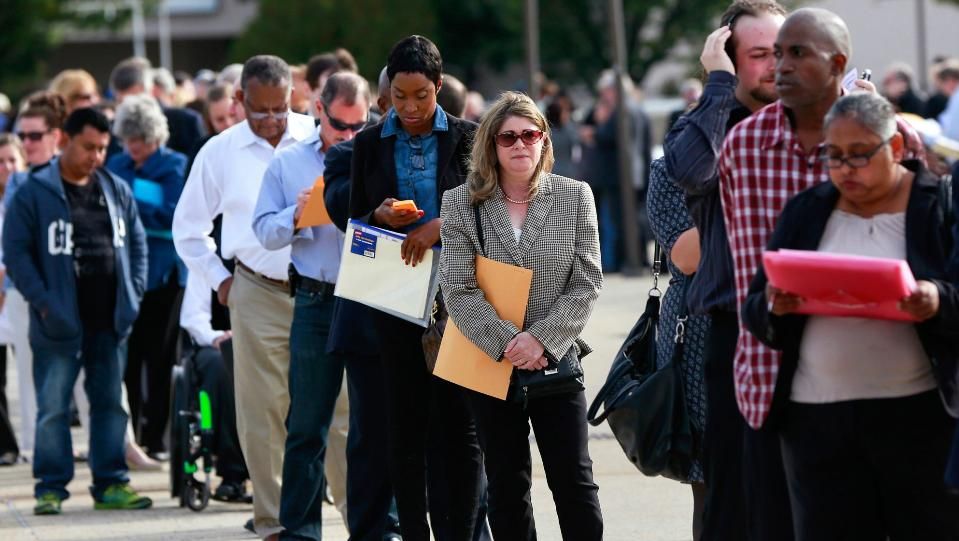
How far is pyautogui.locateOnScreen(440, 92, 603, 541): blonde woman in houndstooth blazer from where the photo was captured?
575cm

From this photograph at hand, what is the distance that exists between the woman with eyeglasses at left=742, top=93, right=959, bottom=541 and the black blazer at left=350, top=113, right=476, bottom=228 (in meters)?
2.08

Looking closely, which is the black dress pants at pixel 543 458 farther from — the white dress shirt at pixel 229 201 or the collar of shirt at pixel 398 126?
the white dress shirt at pixel 229 201

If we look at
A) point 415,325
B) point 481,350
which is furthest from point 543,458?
point 415,325

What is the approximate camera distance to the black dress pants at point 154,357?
10.2 m

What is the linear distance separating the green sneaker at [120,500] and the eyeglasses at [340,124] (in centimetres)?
262

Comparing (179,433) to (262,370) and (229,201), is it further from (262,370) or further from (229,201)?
(229,201)

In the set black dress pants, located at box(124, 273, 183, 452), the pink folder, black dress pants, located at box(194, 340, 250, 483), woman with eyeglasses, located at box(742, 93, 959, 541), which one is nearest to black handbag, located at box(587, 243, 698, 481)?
woman with eyeglasses, located at box(742, 93, 959, 541)

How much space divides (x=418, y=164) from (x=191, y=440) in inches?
108

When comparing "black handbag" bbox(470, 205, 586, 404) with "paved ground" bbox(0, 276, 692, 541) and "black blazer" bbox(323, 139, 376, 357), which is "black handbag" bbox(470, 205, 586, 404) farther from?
"paved ground" bbox(0, 276, 692, 541)

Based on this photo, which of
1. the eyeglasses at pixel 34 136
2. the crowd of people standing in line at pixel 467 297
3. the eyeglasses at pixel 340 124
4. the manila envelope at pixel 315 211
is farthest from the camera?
the eyeglasses at pixel 34 136

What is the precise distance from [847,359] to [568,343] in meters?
1.62

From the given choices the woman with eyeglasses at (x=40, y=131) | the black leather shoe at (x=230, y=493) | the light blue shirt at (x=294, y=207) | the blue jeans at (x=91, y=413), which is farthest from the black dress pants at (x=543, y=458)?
the woman with eyeglasses at (x=40, y=131)

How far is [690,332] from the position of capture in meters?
5.54

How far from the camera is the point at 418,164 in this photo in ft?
20.5
